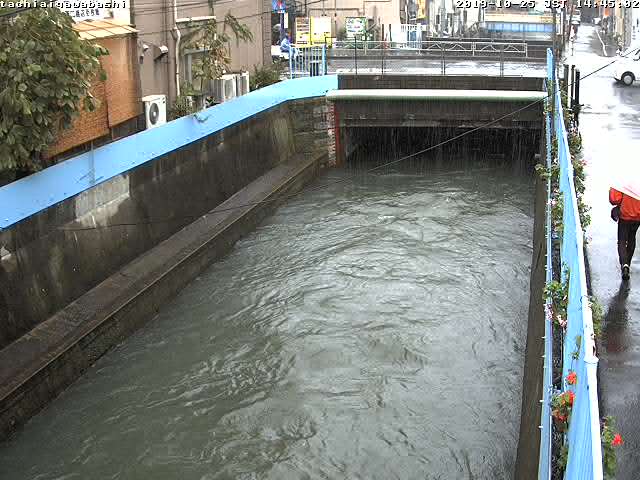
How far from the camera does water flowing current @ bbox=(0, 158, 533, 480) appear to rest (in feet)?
30.1

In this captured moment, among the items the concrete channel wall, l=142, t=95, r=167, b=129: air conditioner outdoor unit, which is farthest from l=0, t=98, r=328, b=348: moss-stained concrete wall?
l=142, t=95, r=167, b=129: air conditioner outdoor unit

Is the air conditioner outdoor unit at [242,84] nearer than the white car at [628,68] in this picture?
Yes

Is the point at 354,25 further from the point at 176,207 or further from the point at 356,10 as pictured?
the point at 176,207

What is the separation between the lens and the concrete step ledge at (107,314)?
388 inches

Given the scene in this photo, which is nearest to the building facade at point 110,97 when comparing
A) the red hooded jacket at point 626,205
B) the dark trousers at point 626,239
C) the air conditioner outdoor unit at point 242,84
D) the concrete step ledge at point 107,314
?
the concrete step ledge at point 107,314

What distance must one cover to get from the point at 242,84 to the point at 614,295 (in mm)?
13551

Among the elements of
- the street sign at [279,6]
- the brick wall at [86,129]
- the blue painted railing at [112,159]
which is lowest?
the blue painted railing at [112,159]

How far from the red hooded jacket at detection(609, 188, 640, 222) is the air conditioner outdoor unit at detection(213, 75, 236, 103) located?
1149 cm

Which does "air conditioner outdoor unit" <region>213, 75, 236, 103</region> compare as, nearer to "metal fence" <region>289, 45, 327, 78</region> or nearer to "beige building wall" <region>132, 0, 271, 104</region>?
"beige building wall" <region>132, 0, 271, 104</region>

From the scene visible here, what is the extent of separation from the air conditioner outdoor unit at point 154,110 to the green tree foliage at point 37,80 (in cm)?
374

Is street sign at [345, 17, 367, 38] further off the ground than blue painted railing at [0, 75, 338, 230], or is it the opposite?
street sign at [345, 17, 367, 38]

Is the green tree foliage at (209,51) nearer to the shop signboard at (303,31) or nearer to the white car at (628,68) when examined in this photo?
the white car at (628,68)

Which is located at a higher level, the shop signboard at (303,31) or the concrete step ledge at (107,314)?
the shop signboard at (303,31)

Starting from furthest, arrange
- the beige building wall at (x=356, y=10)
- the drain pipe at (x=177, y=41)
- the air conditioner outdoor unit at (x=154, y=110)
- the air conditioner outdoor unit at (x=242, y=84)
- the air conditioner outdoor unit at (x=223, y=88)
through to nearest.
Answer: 1. the beige building wall at (x=356, y=10)
2. the air conditioner outdoor unit at (x=242, y=84)
3. the air conditioner outdoor unit at (x=223, y=88)
4. the drain pipe at (x=177, y=41)
5. the air conditioner outdoor unit at (x=154, y=110)
